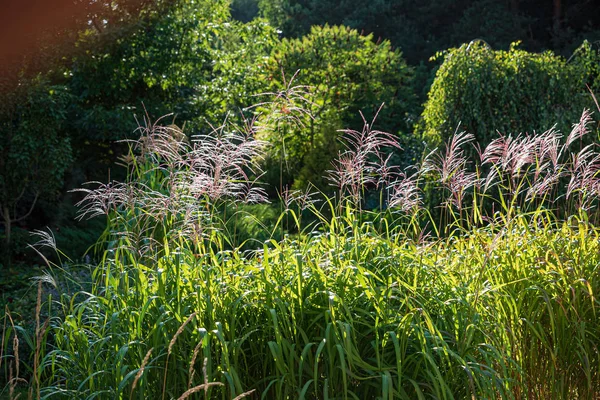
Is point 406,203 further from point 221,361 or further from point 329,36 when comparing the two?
point 329,36

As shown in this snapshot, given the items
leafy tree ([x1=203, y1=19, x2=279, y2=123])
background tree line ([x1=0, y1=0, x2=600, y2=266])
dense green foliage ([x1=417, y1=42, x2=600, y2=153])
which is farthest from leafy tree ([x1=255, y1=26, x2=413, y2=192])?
dense green foliage ([x1=417, y1=42, x2=600, y2=153])

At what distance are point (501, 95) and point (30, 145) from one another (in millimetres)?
6388

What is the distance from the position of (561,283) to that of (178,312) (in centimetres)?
198

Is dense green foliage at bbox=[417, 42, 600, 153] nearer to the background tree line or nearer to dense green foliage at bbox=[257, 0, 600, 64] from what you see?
the background tree line

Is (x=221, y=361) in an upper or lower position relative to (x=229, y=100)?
lower

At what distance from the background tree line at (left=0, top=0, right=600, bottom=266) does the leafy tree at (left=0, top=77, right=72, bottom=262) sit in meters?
0.02

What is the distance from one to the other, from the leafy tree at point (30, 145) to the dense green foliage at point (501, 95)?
521 centimetres

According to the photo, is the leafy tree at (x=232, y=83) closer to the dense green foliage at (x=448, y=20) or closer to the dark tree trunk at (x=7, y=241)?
the dark tree trunk at (x=7, y=241)

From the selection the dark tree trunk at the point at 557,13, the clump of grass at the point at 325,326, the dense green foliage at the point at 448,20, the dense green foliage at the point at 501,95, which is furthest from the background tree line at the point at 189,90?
the dark tree trunk at the point at 557,13

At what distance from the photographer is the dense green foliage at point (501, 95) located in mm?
9484

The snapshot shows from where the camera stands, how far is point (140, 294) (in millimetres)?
2979

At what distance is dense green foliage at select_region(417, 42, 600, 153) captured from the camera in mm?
9484

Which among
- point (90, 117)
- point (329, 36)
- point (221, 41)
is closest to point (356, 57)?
point (329, 36)

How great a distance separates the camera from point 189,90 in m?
13.1
